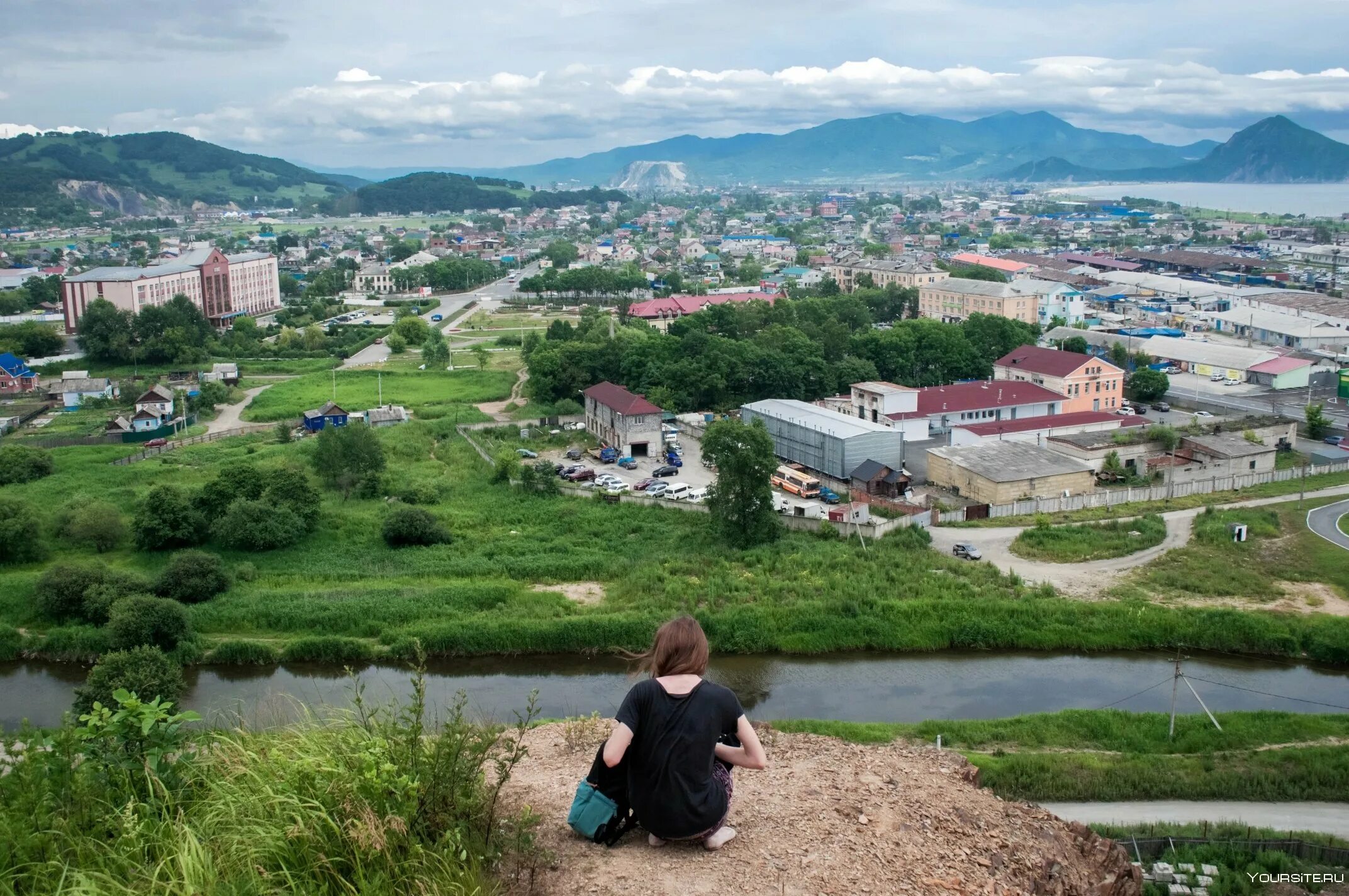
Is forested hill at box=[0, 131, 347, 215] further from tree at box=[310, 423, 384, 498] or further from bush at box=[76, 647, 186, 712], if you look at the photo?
bush at box=[76, 647, 186, 712]

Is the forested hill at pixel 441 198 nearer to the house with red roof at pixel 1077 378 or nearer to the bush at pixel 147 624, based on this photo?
the house with red roof at pixel 1077 378

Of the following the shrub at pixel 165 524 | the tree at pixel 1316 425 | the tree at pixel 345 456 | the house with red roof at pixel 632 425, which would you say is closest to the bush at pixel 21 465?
the shrub at pixel 165 524

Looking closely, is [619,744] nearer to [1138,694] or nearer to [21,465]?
[1138,694]

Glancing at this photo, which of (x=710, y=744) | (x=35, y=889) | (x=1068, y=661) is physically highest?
(x=710, y=744)

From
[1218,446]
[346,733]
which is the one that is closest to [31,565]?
[346,733]

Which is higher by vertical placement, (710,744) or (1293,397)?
(710,744)

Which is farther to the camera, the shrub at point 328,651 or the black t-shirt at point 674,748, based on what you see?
the shrub at point 328,651

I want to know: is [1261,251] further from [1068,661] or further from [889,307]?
[1068,661]
